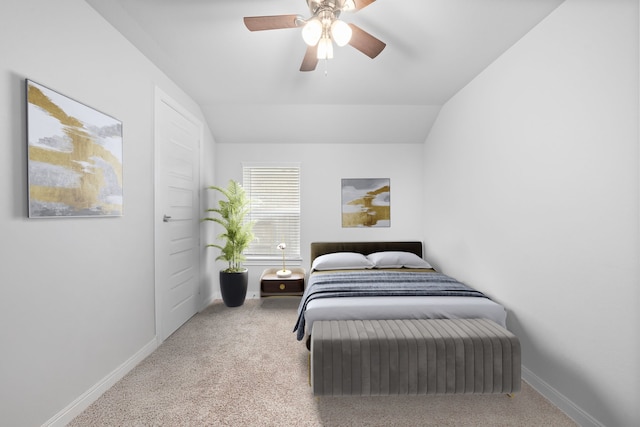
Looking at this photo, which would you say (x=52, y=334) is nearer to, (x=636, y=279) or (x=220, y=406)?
(x=220, y=406)

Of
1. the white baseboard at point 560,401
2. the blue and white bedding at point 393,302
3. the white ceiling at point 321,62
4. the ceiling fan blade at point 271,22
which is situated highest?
the white ceiling at point 321,62

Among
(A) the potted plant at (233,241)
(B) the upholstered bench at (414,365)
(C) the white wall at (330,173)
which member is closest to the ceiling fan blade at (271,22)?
(B) the upholstered bench at (414,365)

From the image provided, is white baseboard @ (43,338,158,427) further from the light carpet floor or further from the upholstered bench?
the upholstered bench

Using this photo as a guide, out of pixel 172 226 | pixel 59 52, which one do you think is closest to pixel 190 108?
pixel 172 226

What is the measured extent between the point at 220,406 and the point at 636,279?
8.35ft

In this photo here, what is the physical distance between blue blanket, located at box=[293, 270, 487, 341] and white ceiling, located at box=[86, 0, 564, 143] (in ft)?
6.82

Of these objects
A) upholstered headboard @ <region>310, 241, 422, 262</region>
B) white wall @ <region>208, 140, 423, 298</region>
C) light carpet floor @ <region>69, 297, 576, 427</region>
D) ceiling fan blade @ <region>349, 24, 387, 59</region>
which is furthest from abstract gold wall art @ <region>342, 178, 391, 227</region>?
ceiling fan blade @ <region>349, 24, 387, 59</region>

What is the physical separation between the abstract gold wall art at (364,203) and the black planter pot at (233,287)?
65.5 inches

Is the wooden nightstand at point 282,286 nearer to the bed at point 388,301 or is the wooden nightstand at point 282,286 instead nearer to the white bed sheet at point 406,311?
the bed at point 388,301

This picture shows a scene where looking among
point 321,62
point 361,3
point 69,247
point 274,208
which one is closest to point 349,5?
point 361,3

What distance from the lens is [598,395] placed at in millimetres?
1791

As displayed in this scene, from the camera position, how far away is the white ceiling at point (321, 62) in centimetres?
216

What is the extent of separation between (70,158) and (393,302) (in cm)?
249

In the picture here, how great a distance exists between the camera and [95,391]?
6.94ft
